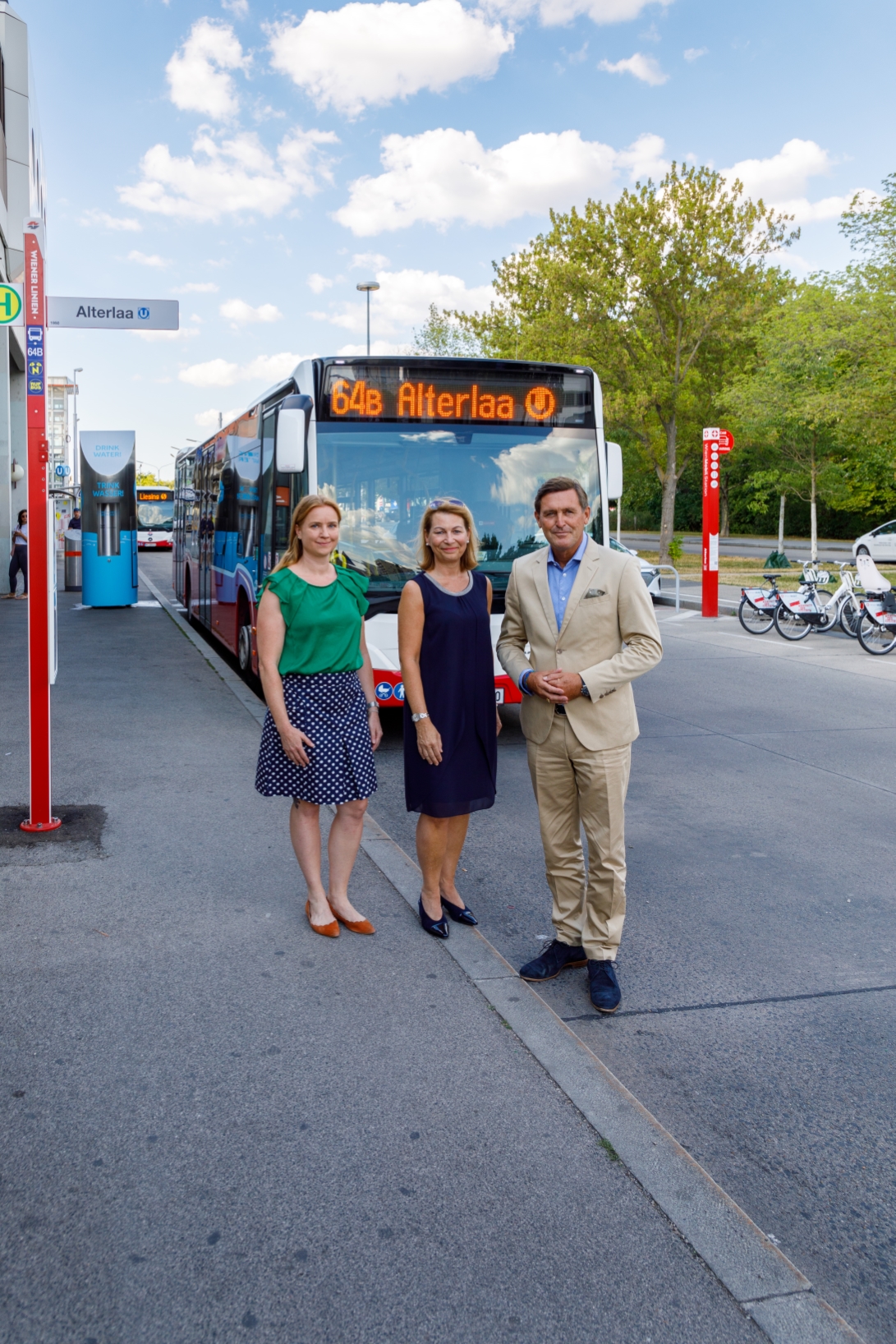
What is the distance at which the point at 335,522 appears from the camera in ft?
14.6

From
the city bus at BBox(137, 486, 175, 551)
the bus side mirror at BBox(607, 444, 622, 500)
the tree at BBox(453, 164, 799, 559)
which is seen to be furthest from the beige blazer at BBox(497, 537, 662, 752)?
the city bus at BBox(137, 486, 175, 551)

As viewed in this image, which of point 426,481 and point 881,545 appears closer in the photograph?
point 426,481

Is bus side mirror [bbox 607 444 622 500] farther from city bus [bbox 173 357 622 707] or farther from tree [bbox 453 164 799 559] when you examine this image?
tree [bbox 453 164 799 559]

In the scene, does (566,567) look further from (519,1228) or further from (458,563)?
(519,1228)

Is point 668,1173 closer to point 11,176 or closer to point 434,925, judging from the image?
point 434,925

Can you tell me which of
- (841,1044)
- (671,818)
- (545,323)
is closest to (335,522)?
(841,1044)

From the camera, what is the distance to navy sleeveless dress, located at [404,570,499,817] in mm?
4352

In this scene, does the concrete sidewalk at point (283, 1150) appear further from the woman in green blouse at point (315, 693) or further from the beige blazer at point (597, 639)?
the beige blazer at point (597, 639)

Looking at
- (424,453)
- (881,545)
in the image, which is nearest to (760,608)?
(424,453)

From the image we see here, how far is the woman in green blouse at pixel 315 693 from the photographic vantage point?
439 cm

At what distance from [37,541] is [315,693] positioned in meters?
2.32

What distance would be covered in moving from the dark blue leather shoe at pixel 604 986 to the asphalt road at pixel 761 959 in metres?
0.05

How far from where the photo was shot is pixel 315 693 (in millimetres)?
4496

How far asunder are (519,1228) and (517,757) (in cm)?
589
